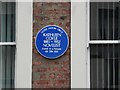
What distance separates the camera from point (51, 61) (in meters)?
7.87

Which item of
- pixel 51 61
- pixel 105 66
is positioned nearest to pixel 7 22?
pixel 51 61

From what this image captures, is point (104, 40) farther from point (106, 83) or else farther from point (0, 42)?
point (0, 42)

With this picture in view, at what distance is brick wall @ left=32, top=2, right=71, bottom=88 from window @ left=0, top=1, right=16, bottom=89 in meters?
0.44

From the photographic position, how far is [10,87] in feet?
26.1

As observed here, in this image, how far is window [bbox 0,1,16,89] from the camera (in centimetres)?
798

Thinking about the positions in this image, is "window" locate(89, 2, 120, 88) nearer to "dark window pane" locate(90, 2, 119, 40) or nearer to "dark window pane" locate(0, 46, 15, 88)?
"dark window pane" locate(90, 2, 119, 40)

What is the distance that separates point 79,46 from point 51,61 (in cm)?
60

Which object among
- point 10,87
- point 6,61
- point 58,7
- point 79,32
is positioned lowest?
point 10,87

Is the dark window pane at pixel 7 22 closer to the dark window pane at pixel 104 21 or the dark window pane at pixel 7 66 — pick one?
the dark window pane at pixel 7 66

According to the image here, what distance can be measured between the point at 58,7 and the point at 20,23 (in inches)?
31.0

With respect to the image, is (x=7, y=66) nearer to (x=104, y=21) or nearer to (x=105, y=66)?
(x=105, y=66)

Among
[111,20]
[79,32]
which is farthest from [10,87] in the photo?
[111,20]

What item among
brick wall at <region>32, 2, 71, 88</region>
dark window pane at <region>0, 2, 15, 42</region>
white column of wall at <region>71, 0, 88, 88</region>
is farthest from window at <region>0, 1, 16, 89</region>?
white column of wall at <region>71, 0, 88, 88</region>

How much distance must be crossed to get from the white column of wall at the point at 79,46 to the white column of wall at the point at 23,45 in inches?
31.9
